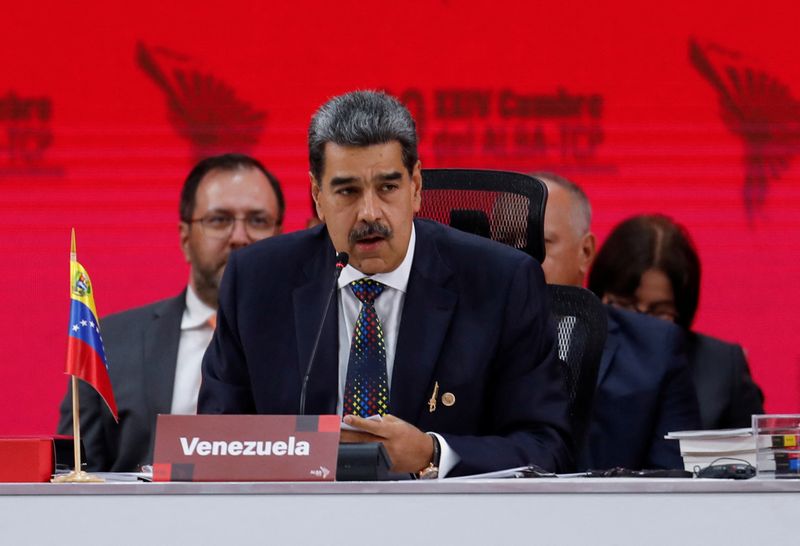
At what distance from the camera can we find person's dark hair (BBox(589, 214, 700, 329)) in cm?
402

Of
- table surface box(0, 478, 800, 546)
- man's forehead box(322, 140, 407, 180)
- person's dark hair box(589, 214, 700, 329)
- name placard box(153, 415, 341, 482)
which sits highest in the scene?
man's forehead box(322, 140, 407, 180)

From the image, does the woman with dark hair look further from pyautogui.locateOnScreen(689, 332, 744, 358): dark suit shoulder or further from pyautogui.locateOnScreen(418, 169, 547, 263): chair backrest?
pyautogui.locateOnScreen(418, 169, 547, 263): chair backrest

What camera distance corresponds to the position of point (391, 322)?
2729 mm

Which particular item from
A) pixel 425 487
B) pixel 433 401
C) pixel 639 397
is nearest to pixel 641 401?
pixel 639 397

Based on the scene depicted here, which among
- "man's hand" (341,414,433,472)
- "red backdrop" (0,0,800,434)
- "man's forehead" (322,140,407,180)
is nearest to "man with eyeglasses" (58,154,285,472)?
"red backdrop" (0,0,800,434)

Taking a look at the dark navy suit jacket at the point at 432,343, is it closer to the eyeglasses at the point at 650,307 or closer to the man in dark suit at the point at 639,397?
the man in dark suit at the point at 639,397

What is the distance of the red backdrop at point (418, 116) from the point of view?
4613mm

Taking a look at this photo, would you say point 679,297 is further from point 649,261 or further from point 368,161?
point 368,161

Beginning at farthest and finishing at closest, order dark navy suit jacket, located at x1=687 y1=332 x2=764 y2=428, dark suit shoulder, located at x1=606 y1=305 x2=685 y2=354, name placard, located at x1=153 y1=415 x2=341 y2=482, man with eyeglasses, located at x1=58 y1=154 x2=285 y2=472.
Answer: dark navy suit jacket, located at x1=687 y1=332 x2=764 y2=428, man with eyeglasses, located at x1=58 y1=154 x2=285 y2=472, dark suit shoulder, located at x1=606 y1=305 x2=685 y2=354, name placard, located at x1=153 y1=415 x2=341 y2=482

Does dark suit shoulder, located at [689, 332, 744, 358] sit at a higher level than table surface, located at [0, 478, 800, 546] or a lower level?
higher

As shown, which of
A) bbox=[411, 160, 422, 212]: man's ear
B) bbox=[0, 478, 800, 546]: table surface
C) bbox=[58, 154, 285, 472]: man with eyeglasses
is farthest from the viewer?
bbox=[58, 154, 285, 472]: man with eyeglasses

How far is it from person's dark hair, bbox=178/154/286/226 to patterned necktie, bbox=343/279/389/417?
5.20 feet

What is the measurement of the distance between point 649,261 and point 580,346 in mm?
1161

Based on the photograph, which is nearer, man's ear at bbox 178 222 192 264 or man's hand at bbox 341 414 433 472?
man's hand at bbox 341 414 433 472
